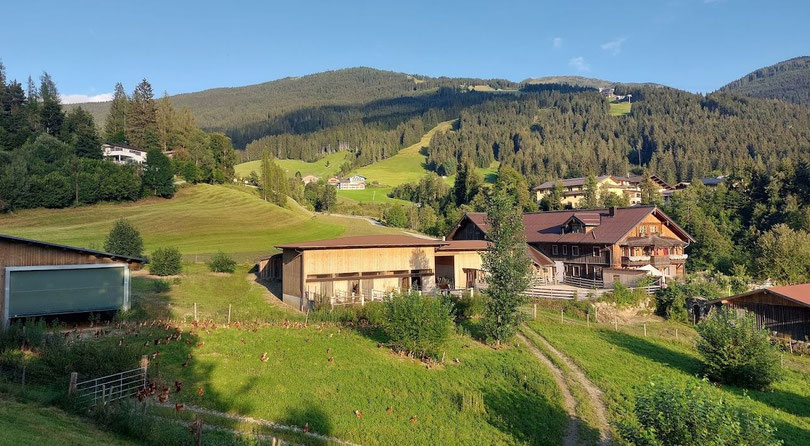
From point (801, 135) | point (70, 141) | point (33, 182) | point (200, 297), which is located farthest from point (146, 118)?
point (801, 135)

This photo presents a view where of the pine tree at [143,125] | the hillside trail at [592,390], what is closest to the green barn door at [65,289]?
the hillside trail at [592,390]

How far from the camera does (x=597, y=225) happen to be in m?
48.7

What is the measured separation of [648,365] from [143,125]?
115358 mm

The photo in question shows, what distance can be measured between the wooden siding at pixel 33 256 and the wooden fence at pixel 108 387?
400 inches

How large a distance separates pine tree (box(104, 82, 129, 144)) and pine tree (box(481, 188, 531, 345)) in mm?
107259

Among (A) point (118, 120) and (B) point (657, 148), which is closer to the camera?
(A) point (118, 120)

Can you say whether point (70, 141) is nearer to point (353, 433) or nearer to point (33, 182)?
point (33, 182)

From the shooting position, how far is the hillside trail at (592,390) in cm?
1731

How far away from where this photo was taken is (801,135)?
16350 cm

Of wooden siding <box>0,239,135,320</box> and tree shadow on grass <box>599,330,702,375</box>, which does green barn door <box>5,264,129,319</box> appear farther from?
tree shadow on grass <box>599,330,702,375</box>

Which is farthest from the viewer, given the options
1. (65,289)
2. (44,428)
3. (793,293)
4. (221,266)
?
(221,266)

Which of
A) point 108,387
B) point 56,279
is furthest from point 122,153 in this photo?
point 108,387

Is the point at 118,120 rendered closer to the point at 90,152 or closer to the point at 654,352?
the point at 90,152

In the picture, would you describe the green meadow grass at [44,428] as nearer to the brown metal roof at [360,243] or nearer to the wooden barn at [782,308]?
the brown metal roof at [360,243]
